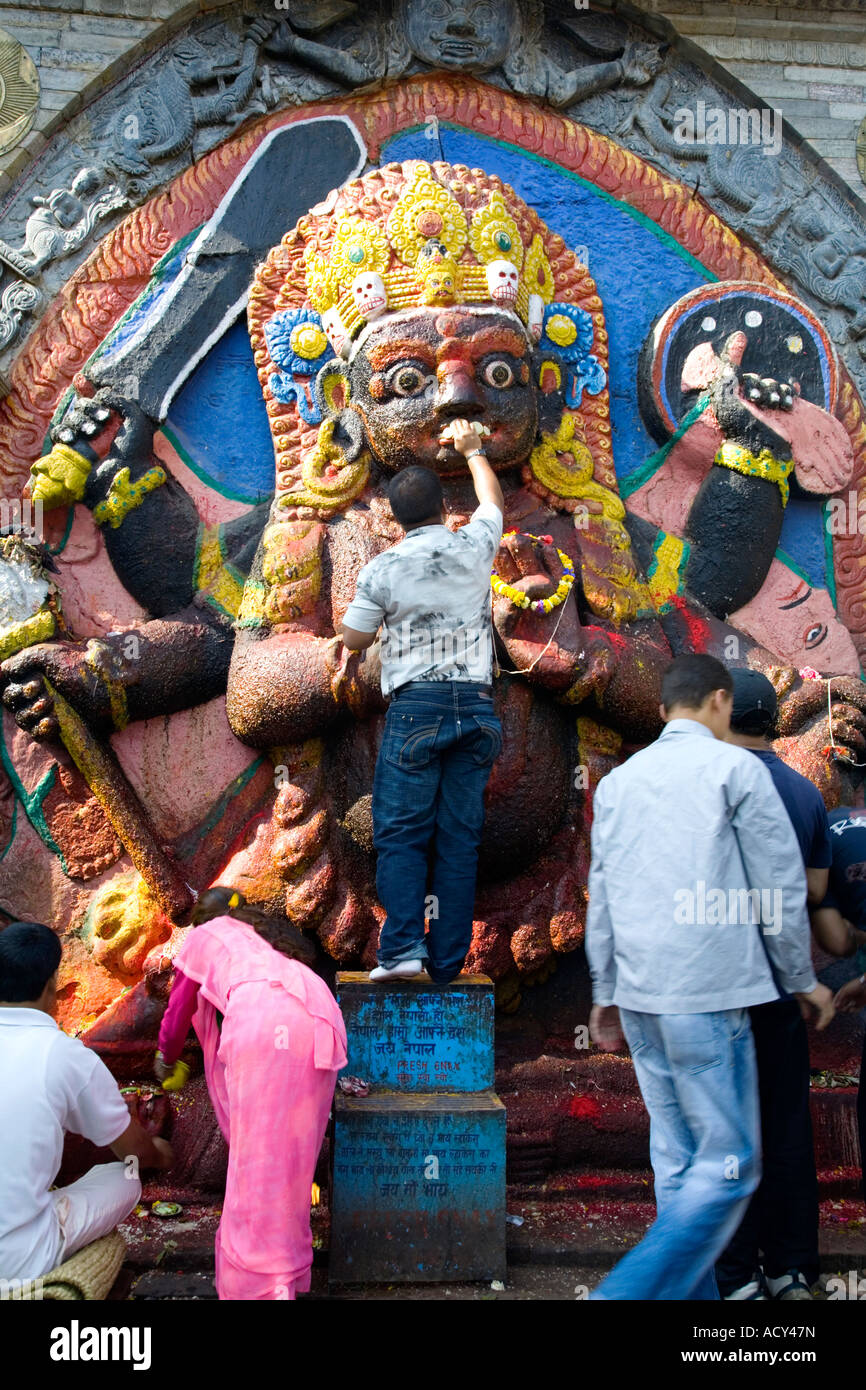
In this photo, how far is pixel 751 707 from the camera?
3.80 metres

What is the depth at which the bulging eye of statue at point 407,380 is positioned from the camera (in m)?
5.32

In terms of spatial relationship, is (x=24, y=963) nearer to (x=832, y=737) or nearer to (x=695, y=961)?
(x=695, y=961)

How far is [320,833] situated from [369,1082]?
1.36 meters

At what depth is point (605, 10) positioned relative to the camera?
6504 millimetres

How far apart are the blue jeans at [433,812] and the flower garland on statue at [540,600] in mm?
1064

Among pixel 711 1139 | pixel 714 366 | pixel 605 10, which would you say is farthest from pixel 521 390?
pixel 711 1139

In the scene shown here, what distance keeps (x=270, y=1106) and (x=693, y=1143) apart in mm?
1142

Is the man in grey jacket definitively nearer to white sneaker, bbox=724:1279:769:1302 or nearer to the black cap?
white sneaker, bbox=724:1279:769:1302

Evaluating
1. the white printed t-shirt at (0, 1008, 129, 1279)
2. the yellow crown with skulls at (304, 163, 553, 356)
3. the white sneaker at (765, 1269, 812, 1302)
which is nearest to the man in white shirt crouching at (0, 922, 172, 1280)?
the white printed t-shirt at (0, 1008, 129, 1279)

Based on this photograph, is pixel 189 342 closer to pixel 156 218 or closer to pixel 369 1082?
pixel 156 218

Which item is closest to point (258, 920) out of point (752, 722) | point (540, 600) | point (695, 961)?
point (695, 961)

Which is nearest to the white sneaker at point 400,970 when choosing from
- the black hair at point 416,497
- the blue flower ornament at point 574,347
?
the black hair at point 416,497

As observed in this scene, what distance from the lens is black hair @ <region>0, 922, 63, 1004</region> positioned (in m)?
3.45

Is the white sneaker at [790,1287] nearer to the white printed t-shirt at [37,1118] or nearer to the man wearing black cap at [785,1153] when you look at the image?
the man wearing black cap at [785,1153]
